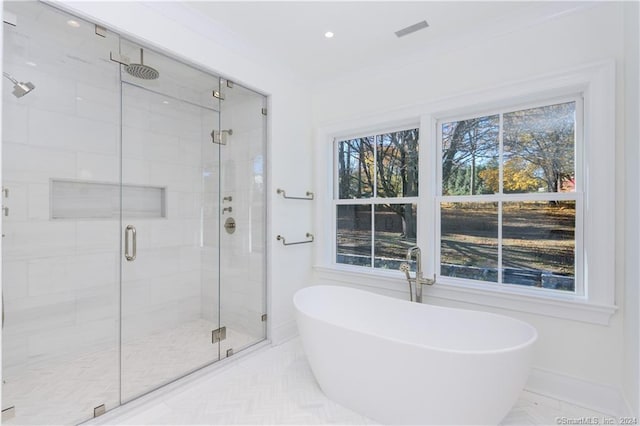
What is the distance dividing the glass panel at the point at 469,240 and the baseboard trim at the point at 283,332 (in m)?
1.50

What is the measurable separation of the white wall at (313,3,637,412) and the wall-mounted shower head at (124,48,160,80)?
192 cm

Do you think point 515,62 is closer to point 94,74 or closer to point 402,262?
point 402,262

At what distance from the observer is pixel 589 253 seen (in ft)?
6.44

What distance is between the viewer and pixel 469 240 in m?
2.50

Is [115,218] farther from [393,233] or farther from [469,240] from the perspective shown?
[469,240]

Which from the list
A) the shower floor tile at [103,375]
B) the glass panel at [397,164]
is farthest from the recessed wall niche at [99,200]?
the glass panel at [397,164]

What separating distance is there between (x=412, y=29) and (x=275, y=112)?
1.32 meters

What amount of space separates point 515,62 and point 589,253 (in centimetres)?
136

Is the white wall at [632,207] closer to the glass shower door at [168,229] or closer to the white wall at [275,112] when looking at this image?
the white wall at [275,112]

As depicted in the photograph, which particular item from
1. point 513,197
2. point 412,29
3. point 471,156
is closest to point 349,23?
point 412,29

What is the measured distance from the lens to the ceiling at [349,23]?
2.12 meters

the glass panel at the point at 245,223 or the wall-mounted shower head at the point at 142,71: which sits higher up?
the wall-mounted shower head at the point at 142,71

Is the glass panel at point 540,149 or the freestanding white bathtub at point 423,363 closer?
the freestanding white bathtub at point 423,363

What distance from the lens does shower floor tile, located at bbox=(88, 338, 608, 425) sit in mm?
1851
